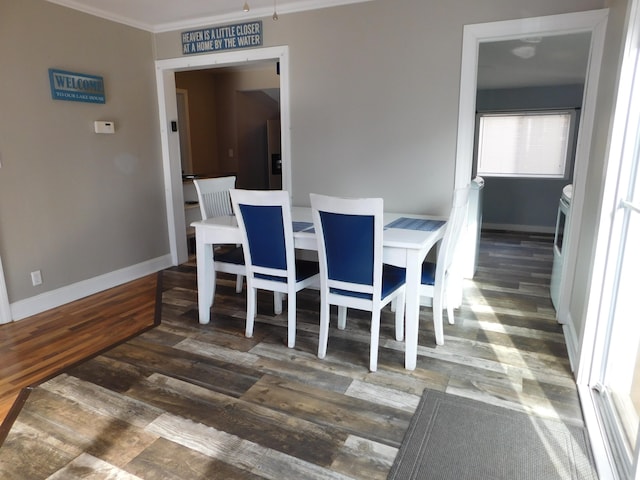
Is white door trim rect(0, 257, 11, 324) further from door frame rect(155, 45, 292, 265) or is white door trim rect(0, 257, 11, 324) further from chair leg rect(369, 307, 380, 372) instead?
chair leg rect(369, 307, 380, 372)

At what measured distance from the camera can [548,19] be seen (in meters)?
2.72

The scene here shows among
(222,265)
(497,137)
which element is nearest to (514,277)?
(222,265)

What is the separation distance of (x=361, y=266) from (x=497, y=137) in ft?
16.8

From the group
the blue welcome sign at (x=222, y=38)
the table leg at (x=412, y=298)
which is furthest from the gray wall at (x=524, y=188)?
the table leg at (x=412, y=298)

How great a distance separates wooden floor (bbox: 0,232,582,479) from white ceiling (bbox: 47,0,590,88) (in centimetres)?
240

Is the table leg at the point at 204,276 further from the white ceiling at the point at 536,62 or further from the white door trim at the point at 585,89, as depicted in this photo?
the white ceiling at the point at 536,62

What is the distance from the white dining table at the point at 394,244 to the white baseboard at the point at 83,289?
4.20ft

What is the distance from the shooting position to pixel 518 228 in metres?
→ 6.45

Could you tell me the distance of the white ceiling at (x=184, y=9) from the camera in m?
3.34

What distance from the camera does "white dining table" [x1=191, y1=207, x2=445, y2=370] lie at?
2332 mm

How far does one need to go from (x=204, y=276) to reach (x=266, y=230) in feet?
2.36

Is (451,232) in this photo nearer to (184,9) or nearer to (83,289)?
(184,9)

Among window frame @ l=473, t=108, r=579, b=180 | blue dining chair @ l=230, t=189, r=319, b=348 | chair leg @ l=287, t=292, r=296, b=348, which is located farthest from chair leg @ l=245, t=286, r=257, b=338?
window frame @ l=473, t=108, r=579, b=180

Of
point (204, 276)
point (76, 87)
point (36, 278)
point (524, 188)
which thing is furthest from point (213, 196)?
point (524, 188)
